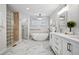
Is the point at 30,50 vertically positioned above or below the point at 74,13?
below

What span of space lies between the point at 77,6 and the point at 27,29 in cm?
559

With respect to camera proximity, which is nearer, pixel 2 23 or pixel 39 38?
pixel 2 23

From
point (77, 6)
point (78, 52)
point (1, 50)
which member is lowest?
point (1, 50)

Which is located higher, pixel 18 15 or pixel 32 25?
pixel 18 15

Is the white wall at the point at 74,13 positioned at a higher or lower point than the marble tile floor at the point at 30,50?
higher

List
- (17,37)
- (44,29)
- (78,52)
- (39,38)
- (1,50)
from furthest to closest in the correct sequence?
(44,29)
(39,38)
(17,37)
(1,50)
(78,52)

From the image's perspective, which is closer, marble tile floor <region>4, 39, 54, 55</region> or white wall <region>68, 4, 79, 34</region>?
white wall <region>68, 4, 79, 34</region>

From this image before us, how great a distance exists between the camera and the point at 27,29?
321 inches

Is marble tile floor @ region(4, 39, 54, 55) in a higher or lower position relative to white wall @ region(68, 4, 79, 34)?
lower

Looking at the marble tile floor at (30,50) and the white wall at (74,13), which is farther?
the marble tile floor at (30,50)

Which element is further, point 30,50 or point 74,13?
point 30,50

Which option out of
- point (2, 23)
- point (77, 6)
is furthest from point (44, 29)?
point (77, 6)

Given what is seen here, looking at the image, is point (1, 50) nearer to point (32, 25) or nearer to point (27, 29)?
point (27, 29)
